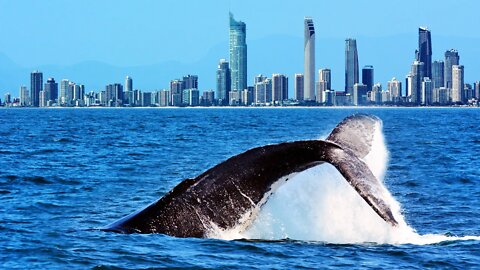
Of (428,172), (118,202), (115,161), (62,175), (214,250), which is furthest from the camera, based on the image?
(115,161)

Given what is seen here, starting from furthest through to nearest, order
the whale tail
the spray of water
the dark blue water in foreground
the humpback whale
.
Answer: the dark blue water in foreground
the spray of water
the humpback whale
the whale tail

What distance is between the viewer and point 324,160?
9406 millimetres

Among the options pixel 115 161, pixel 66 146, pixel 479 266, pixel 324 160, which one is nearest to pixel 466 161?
pixel 115 161

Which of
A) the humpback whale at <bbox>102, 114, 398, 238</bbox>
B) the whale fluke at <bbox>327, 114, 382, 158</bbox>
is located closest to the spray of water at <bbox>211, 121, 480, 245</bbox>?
the whale fluke at <bbox>327, 114, 382, 158</bbox>

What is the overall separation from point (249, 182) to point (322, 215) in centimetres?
214

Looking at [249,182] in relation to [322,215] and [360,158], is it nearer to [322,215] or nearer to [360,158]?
[360,158]

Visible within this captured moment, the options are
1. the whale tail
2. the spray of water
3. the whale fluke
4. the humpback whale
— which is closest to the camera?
the whale tail

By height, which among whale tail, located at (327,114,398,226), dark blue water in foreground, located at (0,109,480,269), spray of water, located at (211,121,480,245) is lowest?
dark blue water in foreground, located at (0,109,480,269)

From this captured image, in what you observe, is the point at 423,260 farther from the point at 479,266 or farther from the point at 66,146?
the point at 66,146

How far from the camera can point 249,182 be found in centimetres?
962

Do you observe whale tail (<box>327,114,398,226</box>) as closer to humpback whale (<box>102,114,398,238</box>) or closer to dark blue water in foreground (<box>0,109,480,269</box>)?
humpback whale (<box>102,114,398,238</box>)

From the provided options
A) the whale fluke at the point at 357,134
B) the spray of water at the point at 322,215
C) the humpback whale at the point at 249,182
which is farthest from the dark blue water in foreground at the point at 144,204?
the whale fluke at the point at 357,134

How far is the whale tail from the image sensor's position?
895 centimetres

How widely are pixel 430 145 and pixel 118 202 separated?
3156 cm
